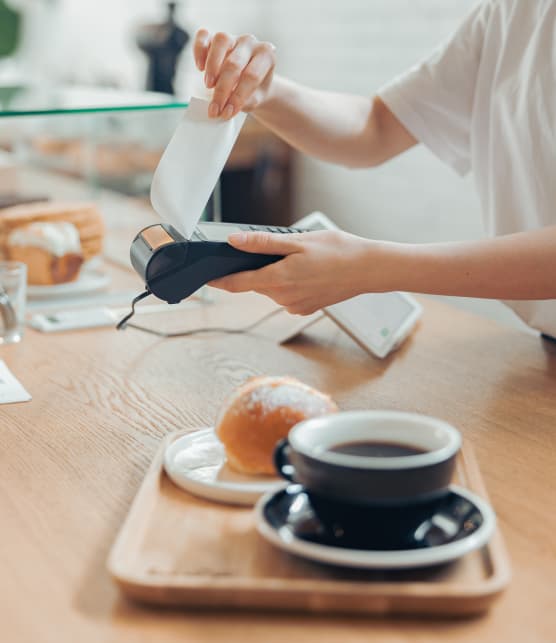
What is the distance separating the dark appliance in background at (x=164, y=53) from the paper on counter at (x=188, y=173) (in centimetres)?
134

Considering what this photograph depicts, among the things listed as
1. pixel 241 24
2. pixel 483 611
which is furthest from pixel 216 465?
pixel 241 24

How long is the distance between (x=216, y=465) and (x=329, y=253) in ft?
1.08

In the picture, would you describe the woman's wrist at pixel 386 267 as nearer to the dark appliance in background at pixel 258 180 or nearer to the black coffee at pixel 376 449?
the black coffee at pixel 376 449

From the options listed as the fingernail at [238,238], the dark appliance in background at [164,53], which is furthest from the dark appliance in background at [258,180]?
the fingernail at [238,238]

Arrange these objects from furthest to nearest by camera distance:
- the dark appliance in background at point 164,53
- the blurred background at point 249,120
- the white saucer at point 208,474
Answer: the dark appliance in background at point 164,53
the blurred background at point 249,120
the white saucer at point 208,474

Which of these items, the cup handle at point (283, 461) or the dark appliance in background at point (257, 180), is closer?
the cup handle at point (283, 461)

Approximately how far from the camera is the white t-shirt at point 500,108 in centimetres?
146

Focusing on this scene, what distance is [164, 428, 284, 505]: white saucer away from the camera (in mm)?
888

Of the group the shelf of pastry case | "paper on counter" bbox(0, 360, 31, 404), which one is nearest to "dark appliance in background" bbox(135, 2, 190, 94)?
the shelf of pastry case

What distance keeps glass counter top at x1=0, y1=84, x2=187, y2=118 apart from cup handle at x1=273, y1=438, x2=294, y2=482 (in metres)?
0.95

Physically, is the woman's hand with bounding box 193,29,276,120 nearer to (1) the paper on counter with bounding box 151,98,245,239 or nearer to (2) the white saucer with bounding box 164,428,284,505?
(1) the paper on counter with bounding box 151,98,245,239

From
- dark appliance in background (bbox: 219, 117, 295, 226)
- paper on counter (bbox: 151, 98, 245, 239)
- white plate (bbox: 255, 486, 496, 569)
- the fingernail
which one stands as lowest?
dark appliance in background (bbox: 219, 117, 295, 226)

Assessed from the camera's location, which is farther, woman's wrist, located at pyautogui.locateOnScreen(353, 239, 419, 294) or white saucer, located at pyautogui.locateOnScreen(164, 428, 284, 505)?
woman's wrist, located at pyautogui.locateOnScreen(353, 239, 419, 294)

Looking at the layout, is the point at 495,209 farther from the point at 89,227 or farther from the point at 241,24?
the point at 241,24
